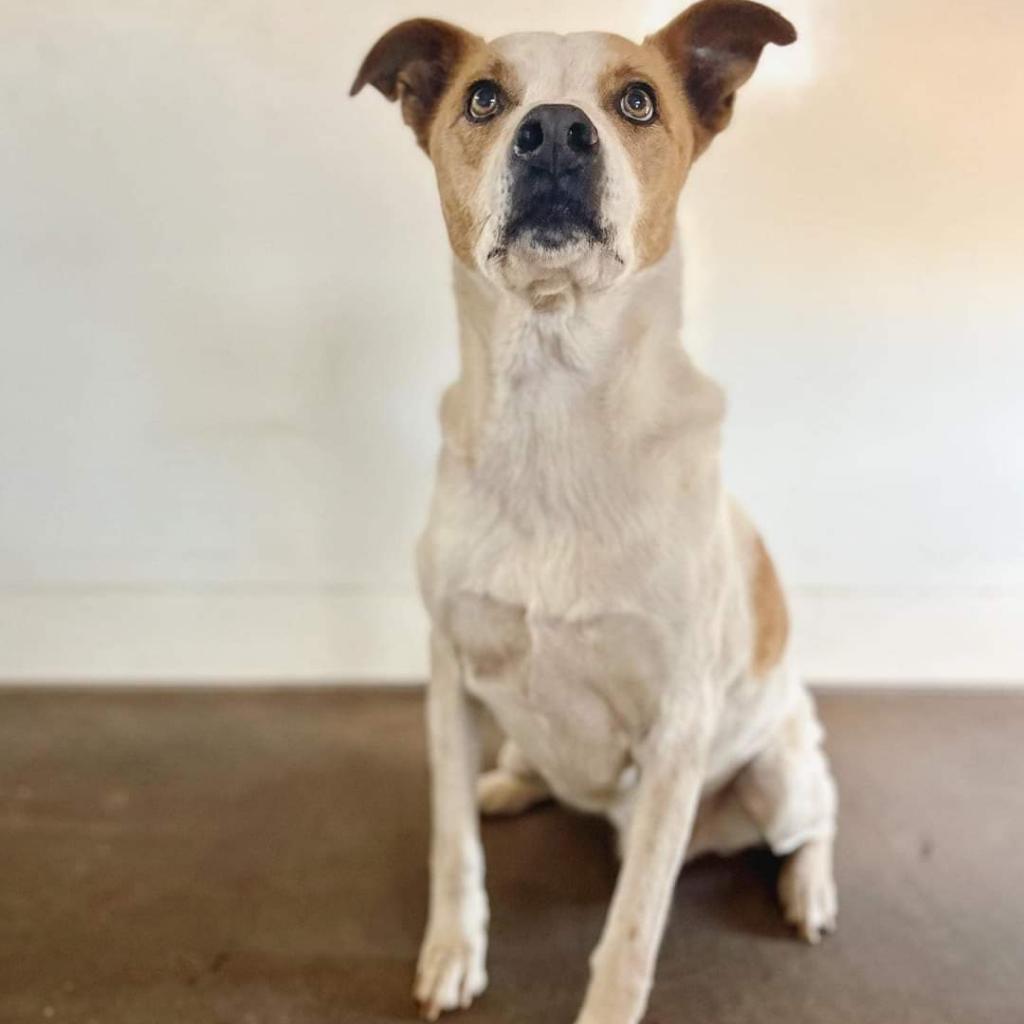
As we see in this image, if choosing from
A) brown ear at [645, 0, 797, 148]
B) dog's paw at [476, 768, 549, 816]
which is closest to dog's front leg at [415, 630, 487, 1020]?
dog's paw at [476, 768, 549, 816]

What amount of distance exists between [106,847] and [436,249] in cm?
114

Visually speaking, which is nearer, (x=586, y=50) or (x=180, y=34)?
(x=586, y=50)

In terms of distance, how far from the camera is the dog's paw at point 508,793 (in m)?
1.63

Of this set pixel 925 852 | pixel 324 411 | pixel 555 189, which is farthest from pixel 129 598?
pixel 925 852

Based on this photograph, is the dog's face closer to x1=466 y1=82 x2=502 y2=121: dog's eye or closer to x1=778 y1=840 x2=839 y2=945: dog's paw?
x1=466 y1=82 x2=502 y2=121: dog's eye

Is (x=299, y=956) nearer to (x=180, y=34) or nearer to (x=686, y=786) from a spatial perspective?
(x=686, y=786)

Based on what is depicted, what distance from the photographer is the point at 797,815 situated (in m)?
1.42

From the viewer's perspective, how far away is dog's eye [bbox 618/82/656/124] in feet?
3.49

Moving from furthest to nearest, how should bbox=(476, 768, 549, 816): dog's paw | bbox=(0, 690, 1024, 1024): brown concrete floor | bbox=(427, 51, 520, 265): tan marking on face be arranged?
bbox=(476, 768, 549, 816): dog's paw
bbox=(0, 690, 1024, 1024): brown concrete floor
bbox=(427, 51, 520, 265): tan marking on face

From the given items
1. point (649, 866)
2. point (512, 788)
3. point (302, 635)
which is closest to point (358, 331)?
point (302, 635)

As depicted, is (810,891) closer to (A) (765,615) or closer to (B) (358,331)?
(A) (765,615)

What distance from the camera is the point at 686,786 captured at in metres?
1.19

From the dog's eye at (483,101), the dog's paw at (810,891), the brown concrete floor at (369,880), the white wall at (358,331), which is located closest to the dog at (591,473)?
the dog's eye at (483,101)

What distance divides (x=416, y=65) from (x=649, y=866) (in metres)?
1.01
